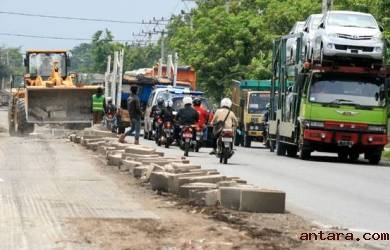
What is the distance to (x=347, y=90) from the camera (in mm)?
29156

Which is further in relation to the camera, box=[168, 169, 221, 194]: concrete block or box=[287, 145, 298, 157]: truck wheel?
box=[287, 145, 298, 157]: truck wheel

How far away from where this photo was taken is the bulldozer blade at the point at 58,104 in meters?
37.0

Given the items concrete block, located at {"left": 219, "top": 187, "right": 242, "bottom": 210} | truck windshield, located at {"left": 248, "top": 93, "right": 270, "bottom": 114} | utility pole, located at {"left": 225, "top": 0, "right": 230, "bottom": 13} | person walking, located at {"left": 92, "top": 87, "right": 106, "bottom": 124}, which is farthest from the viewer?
utility pole, located at {"left": 225, "top": 0, "right": 230, "bottom": 13}

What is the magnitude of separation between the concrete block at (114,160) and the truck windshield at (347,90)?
8636 mm

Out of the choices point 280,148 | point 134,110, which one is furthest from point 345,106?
point 134,110

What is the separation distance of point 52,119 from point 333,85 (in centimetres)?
1214

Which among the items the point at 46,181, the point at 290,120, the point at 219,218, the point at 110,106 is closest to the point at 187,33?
the point at 110,106

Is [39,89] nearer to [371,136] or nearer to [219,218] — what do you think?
[371,136]

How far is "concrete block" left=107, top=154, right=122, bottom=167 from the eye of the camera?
849 inches

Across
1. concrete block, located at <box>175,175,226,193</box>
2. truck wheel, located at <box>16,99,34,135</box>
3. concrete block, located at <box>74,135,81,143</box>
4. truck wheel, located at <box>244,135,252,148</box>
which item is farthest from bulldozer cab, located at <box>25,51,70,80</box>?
concrete block, located at <box>175,175,226,193</box>

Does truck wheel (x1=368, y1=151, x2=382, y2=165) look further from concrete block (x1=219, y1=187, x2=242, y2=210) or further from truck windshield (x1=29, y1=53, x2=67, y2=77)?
concrete block (x1=219, y1=187, x2=242, y2=210)

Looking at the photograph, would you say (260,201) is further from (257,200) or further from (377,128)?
(377,128)

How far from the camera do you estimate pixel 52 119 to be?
37156 millimetres

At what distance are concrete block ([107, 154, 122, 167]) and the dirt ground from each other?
7.25 metres
